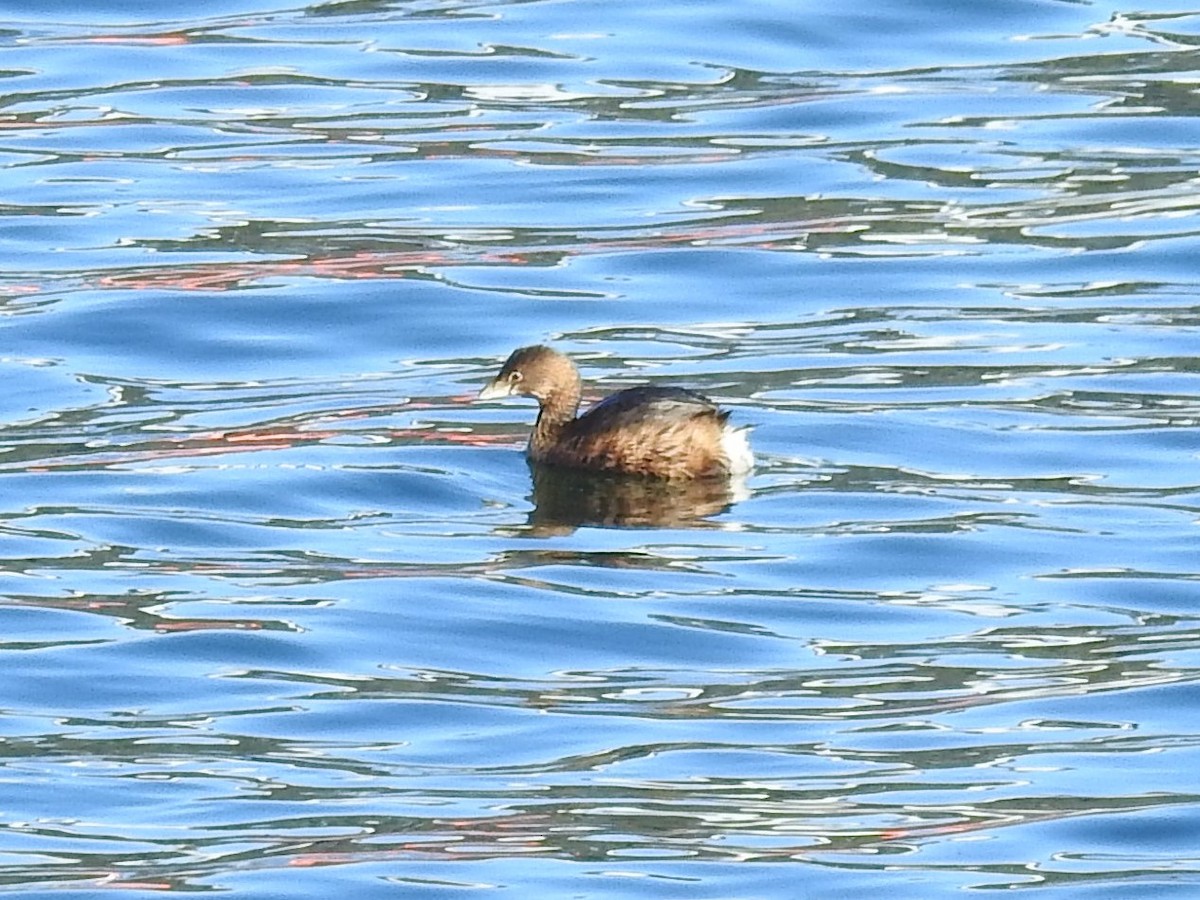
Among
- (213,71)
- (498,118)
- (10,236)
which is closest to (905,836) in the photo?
(10,236)

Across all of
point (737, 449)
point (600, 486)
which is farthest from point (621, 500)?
point (737, 449)

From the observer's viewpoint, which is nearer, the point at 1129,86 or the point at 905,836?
the point at 905,836

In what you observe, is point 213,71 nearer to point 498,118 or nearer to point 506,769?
point 498,118

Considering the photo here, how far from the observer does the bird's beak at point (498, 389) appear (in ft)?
38.6

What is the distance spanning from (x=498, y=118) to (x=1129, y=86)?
346 cm

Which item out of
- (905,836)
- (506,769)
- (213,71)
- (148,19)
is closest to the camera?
(905,836)

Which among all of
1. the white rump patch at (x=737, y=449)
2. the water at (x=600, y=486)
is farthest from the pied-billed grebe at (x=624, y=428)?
the water at (x=600, y=486)

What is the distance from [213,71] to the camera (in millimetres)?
19062

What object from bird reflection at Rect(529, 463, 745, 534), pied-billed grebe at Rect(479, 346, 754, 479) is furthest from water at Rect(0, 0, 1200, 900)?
pied-billed grebe at Rect(479, 346, 754, 479)

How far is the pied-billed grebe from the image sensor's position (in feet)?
36.4

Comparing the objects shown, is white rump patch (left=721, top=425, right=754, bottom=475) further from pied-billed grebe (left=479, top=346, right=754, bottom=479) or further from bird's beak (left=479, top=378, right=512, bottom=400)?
bird's beak (left=479, top=378, right=512, bottom=400)

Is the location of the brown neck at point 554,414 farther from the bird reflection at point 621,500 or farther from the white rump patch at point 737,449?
the white rump patch at point 737,449

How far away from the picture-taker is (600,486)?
11.4 meters

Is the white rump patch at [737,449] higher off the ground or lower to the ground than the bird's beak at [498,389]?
lower
